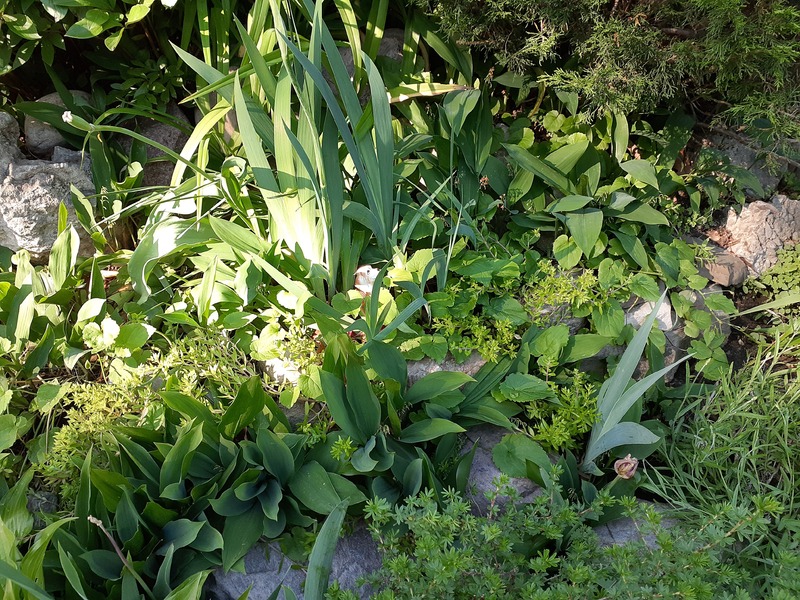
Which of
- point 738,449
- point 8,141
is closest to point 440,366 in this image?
point 738,449

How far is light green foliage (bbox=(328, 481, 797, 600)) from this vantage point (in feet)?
4.06

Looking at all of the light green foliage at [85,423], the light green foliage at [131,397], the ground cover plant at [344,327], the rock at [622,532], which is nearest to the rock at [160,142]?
the ground cover plant at [344,327]

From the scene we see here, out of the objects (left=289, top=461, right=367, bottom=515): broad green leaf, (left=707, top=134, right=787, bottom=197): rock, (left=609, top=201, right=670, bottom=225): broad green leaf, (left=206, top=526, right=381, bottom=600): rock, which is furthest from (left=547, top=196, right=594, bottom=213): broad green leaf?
(left=206, top=526, right=381, bottom=600): rock

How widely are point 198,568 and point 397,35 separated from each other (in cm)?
227

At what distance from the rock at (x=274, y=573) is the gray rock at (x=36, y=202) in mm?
1420

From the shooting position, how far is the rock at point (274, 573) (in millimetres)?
1577

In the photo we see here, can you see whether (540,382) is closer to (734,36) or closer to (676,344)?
(676,344)

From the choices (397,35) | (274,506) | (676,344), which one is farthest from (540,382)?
(397,35)

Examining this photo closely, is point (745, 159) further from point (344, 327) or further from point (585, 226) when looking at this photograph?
point (344, 327)

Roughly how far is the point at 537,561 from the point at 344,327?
869 millimetres

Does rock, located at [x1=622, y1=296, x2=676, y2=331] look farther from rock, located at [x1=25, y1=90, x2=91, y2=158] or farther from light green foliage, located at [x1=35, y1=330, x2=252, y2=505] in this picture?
rock, located at [x1=25, y1=90, x2=91, y2=158]

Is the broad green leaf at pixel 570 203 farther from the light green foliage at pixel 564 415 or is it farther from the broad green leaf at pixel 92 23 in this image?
the broad green leaf at pixel 92 23

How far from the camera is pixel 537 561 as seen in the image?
1346 mm

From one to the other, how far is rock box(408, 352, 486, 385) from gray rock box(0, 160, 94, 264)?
1.38 metres
